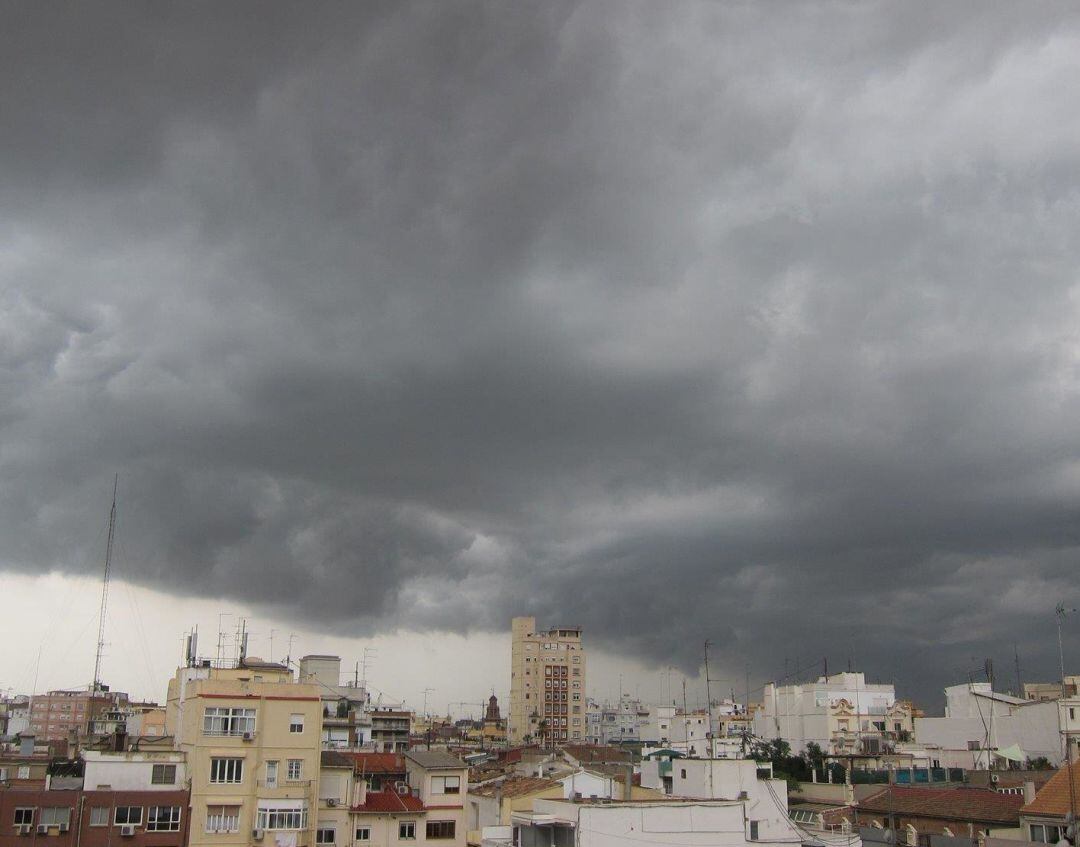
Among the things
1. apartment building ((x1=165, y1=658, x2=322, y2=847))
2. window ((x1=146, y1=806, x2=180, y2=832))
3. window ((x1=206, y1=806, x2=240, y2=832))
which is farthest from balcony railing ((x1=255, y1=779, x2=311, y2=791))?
window ((x1=146, y1=806, x2=180, y2=832))

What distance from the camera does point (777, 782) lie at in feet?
231

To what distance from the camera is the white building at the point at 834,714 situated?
16388 centimetres

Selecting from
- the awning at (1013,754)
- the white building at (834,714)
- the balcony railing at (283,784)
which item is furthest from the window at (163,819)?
the white building at (834,714)

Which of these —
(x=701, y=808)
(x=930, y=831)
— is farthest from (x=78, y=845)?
(x=930, y=831)

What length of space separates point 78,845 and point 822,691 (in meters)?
135

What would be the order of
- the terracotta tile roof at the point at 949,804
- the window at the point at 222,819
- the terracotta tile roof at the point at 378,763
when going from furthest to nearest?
the terracotta tile roof at the point at 378,763 < the terracotta tile roof at the point at 949,804 < the window at the point at 222,819

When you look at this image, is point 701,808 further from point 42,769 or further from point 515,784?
point 42,769

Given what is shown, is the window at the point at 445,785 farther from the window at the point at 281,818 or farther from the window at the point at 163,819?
the window at the point at 163,819

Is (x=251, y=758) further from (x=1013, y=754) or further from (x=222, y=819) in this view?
(x=1013, y=754)

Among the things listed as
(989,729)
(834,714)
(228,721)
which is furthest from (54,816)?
(834,714)

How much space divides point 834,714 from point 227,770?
4789 inches

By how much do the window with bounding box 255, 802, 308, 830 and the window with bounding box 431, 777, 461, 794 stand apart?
1035 centimetres

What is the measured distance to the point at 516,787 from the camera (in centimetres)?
7369

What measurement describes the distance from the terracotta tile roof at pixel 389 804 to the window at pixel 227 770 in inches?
371
